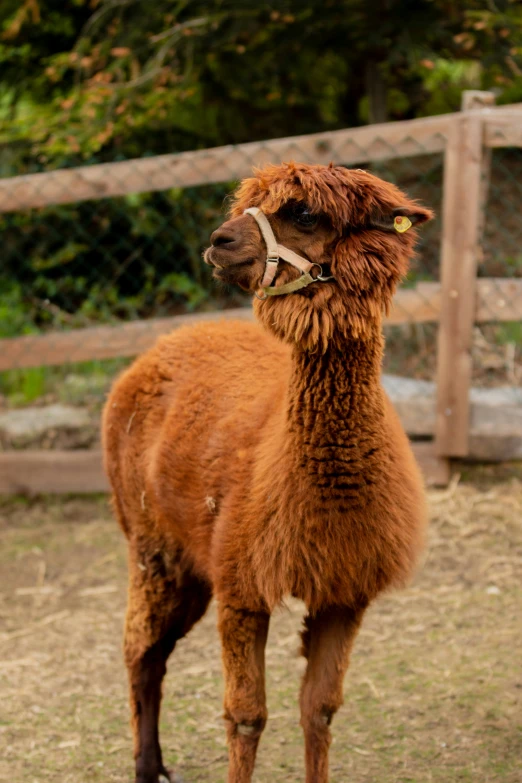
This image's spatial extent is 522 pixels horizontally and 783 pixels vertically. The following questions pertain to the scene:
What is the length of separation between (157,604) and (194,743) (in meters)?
0.60

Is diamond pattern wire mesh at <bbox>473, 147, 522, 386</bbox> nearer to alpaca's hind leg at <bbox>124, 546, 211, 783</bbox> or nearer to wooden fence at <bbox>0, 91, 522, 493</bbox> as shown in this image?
wooden fence at <bbox>0, 91, 522, 493</bbox>

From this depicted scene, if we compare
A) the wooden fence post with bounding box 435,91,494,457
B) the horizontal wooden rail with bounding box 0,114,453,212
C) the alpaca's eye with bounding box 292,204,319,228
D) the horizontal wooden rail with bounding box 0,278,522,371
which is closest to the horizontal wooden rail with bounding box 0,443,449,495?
the horizontal wooden rail with bounding box 0,278,522,371

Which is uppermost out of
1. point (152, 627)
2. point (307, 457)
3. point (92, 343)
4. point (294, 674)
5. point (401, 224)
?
point (401, 224)

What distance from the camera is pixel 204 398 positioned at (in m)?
3.20

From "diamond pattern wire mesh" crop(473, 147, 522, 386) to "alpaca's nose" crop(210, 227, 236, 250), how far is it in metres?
3.07

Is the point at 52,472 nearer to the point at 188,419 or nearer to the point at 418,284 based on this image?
the point at 418,284

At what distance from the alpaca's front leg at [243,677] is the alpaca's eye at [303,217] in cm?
115

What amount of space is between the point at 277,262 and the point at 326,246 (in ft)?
0.47

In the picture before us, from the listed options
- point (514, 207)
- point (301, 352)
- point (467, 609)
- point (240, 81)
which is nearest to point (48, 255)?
point (240, 81)

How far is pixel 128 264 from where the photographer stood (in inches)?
307

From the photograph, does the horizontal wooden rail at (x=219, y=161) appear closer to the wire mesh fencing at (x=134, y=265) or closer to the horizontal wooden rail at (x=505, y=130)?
the horizontal wooden rail at (x=505, y=130)

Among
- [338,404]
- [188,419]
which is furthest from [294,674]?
[338,404]

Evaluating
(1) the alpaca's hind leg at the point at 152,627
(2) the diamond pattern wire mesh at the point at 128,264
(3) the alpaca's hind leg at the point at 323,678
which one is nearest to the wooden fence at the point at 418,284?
(2) the diamond pattern wire mesh at the point at 128,264

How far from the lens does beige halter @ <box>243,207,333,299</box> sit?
253 cm
